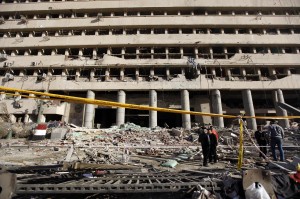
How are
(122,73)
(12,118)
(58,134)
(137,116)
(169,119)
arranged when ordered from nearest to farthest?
(58,134), (12,118), (122,73), (137,116), (169,119)

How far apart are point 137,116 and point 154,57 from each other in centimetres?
869

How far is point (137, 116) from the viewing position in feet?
86.4

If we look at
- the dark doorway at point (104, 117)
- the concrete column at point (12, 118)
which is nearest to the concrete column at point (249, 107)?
the dark doorway at point (104, 117)

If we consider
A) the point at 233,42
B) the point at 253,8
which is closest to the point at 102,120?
the point at 233,42

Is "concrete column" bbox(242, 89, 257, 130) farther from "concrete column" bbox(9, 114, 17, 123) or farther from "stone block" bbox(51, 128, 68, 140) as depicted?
"concrete column" bbox(9, 114, 17, 123)

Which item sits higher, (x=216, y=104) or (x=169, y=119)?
(x=216, y=104)

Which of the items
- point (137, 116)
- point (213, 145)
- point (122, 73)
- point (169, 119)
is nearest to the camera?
point (213, 145)

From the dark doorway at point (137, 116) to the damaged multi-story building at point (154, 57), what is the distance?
0.44ft

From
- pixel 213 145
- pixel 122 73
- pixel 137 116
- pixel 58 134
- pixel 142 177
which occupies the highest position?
pixel 122 73

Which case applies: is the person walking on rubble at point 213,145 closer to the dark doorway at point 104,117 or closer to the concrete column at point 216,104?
the concrete column at point 216,104

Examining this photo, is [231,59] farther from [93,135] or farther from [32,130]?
[32,130]

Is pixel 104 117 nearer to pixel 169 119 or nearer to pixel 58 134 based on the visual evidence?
pixel 169 119

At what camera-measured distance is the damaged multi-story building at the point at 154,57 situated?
24828mm


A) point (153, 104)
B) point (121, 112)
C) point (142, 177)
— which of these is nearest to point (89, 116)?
point (121, 112)
